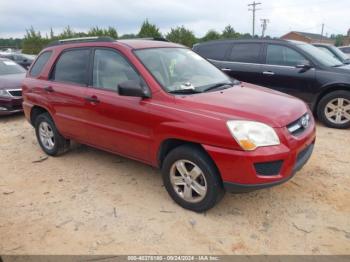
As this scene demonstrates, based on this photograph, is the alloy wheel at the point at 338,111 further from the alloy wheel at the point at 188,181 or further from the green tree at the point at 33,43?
the green tree at the point at 33,43

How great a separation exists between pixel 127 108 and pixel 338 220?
2.48 m

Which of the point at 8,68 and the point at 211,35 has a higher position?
the point at 211,35

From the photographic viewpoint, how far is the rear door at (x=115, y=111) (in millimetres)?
3712

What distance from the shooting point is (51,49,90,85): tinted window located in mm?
4453

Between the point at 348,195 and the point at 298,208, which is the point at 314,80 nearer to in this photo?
the point at 348,195

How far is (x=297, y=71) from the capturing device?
22.0ft

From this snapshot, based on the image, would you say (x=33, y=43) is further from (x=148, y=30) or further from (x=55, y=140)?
(x=55, y=140)

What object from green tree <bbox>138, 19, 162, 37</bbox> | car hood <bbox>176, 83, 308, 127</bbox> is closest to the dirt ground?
car hood <bbox>176, 83, 308, 127</bbox>

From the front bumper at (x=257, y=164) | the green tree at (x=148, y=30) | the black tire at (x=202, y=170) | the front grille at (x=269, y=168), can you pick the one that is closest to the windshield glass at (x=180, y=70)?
the black tire at (x=202, y=170)

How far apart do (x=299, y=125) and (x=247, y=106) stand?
616 millimetres

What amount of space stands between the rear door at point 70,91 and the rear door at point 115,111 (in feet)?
0.57

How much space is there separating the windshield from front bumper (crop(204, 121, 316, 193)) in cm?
800

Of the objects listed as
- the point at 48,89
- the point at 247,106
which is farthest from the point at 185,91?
the point at 48,89

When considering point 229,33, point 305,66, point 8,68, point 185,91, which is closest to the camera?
point 185,91
